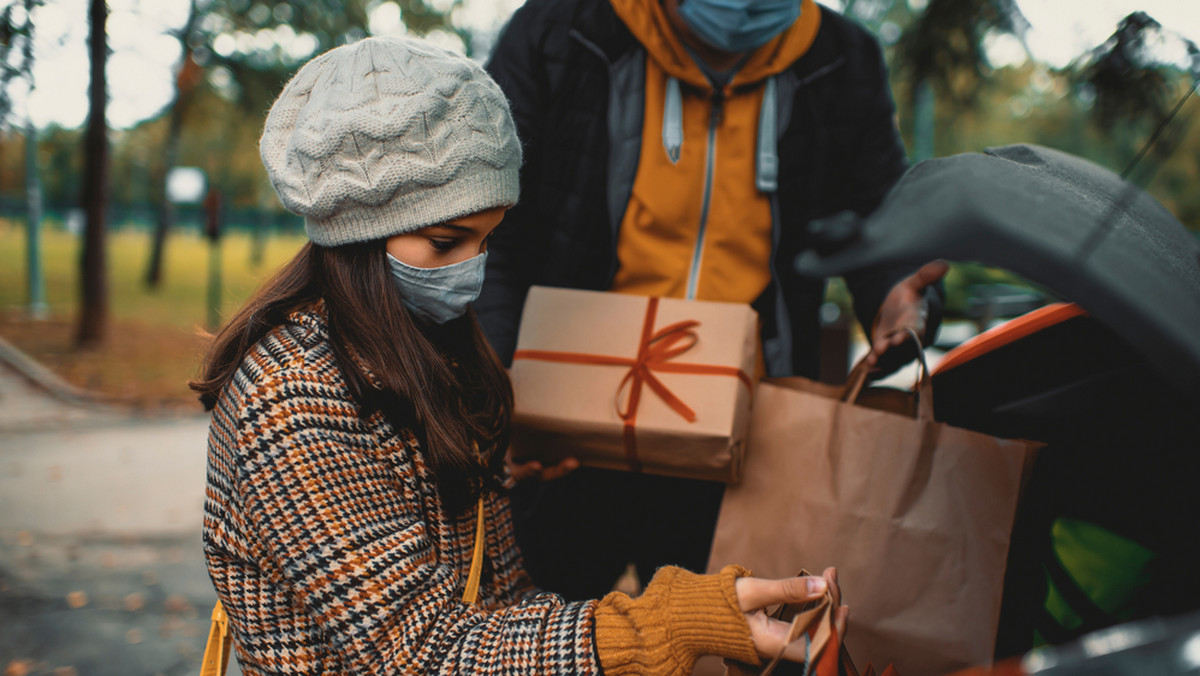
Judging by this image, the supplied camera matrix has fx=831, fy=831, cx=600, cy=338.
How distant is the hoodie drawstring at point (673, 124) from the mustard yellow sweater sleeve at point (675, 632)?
3.16ft

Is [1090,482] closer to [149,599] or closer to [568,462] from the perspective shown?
[568,462]

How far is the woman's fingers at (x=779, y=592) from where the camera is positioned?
1097 millimetres

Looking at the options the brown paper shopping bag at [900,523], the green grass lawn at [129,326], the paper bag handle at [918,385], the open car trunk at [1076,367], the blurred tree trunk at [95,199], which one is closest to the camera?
the open car trunk at [1076,367]

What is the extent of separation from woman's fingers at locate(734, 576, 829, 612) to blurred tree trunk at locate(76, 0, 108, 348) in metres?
10.4

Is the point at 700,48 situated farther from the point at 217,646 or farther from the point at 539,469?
the point at 217,646

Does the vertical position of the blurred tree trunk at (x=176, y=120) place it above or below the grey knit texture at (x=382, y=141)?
below

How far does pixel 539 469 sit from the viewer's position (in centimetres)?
171

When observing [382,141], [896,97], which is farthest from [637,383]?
[896,97]

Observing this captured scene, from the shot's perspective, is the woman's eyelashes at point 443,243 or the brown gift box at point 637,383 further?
the brown gift box at point 637,383

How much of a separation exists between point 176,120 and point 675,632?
16981 millimetres

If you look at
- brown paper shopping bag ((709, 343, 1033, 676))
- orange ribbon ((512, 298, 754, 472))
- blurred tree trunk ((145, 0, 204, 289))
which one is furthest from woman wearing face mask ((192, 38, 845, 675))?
blurred tree trunk ((145, 0, 204, 289))

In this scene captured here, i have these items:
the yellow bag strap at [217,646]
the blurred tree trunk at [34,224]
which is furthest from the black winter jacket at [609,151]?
the blurred tree trunk at [34,224]

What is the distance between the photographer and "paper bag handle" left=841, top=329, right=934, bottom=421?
1451 mm

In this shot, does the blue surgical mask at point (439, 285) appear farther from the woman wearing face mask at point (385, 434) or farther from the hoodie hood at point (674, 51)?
the hoodie hood at point (674, 51)
